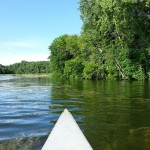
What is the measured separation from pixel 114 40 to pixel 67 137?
51.3 meters

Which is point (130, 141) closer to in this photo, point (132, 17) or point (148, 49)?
point (132, 17)

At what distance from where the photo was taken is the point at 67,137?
143 inches

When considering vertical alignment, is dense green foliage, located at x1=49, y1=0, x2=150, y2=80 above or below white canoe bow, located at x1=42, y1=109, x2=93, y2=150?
above

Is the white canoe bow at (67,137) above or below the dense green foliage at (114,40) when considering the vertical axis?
below

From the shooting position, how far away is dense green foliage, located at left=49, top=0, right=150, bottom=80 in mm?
31892

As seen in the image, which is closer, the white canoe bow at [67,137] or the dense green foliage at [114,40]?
the white canoe bow at [67,137]

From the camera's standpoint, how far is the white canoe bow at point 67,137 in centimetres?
359

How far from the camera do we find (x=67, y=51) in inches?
3649

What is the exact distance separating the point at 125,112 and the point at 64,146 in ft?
39.5

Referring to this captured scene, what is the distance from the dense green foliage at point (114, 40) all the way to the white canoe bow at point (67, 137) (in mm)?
26136

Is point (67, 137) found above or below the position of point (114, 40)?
below

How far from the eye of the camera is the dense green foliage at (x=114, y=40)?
105ft

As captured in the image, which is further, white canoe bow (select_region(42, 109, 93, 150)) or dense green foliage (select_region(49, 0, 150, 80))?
dense green foliage (select_region(49, 0, 150, 80))

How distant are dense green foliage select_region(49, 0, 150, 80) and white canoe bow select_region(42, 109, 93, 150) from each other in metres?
26.1
